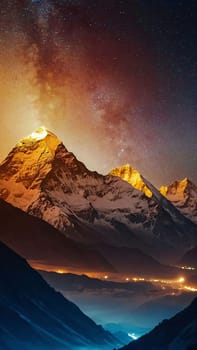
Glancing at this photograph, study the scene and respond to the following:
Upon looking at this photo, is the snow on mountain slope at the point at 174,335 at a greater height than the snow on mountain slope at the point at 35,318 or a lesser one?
lesser

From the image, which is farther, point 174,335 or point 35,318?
point 35,318

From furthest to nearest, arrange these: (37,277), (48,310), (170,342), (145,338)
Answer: (37,277) < (48,310) < (145,338) < (170,342)

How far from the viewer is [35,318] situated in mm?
130000

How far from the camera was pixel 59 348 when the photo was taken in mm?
115688

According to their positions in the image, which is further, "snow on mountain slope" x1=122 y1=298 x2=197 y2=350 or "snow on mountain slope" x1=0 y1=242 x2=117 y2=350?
"snow on mountain slope" x1=0 y1=242 x2=117 y2=350

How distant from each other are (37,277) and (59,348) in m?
47.5

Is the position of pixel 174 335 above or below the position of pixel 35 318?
below

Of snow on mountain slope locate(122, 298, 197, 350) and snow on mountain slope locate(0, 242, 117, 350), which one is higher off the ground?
snow on mountain slope locate(0, 242, 117, 350)

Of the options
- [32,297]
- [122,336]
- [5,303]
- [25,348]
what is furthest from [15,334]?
[122,336]

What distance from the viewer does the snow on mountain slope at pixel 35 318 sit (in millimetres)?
113938

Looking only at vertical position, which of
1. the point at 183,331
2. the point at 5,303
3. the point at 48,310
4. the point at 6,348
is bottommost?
the point at 6,348

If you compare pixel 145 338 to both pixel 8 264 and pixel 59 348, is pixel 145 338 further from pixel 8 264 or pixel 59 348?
pixel 8 264

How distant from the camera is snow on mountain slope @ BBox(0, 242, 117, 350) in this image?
113938 mm

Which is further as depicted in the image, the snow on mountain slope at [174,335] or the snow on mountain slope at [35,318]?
the snow on mountain slope at [35,318]
